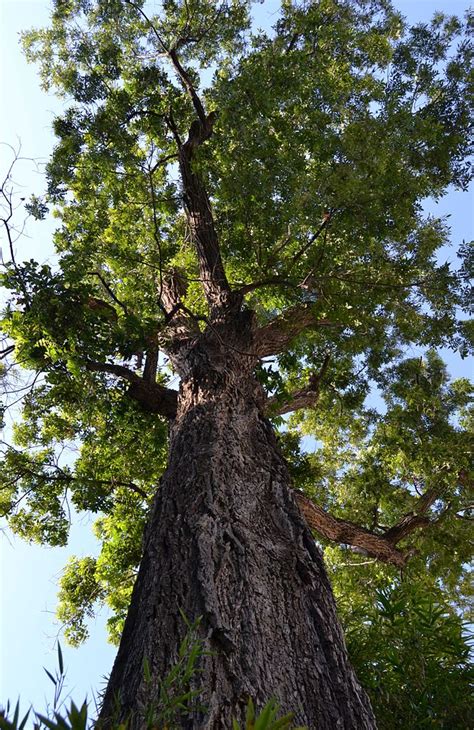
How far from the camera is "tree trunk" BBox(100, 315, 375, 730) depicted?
1858 millimetres

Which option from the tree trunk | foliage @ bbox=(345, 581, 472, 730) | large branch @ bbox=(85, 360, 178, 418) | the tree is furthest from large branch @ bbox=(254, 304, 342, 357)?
foliage @ bbox=(345, 581, 472, 730)

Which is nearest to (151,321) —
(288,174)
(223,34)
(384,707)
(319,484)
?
(288,174)

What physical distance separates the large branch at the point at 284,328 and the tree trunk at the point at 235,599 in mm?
2702

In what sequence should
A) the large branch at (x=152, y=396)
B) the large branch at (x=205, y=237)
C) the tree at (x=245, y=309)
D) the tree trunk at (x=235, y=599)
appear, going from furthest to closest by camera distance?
the large branch at (x=205, y=237) < the large branch at (x=152, y=396) < the tree at (x=245, y=309) < the tree trunk at (x=235, y=599)

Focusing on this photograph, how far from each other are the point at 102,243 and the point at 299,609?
6833mm

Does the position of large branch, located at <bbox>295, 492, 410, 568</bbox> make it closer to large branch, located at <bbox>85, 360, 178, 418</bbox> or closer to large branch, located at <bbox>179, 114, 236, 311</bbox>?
large branch, located at <bbox>85, 360, 178, 418</bbox>

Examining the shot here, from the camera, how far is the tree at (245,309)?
11.6ft

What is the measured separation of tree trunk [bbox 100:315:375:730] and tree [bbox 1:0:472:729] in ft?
0.07

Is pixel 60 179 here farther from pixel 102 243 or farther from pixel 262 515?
pixel 262 515

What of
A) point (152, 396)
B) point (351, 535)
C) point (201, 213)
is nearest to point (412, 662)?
point (152, 396)

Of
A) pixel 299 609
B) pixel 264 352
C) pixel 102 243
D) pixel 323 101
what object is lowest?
pixel 299 609

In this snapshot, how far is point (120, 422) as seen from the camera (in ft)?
19.9

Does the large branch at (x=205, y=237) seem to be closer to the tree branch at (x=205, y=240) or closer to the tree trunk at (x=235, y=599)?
the tree branch at (x=205, y=240)

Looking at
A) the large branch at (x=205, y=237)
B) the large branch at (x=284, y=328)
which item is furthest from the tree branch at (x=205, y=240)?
the large branch at (x=284, y=328)
